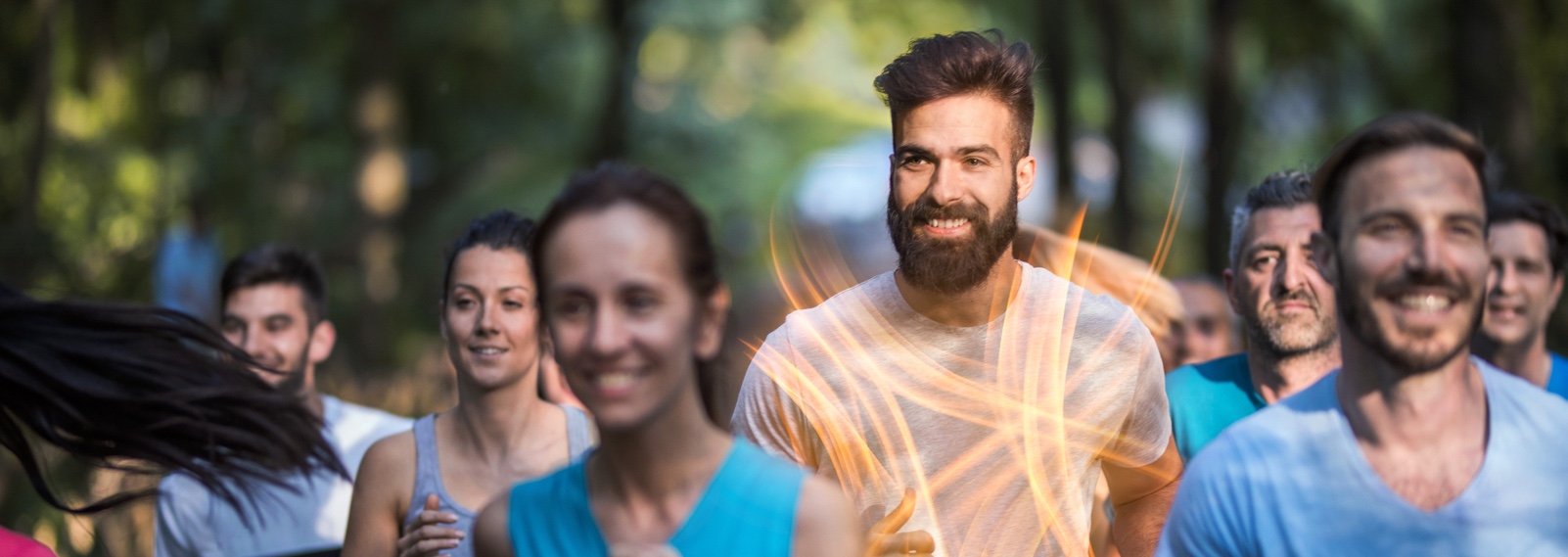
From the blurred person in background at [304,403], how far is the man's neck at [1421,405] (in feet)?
11.1

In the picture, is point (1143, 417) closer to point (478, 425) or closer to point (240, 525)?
point (478, 425)

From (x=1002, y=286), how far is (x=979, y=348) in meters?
0.18

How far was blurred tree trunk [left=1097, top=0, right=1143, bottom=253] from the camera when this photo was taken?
19.2 meters

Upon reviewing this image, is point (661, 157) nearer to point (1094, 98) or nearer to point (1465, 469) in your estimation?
point (1094, 98)

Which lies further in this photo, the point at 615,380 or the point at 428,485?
the point at 428,485

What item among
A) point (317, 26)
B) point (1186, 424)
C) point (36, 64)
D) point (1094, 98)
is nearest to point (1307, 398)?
point (1186, 424)

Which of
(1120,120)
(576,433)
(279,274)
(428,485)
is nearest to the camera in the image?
(428,485)

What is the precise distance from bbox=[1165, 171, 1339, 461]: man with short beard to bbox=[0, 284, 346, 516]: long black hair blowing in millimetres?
2826

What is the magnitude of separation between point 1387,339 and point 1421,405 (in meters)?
0.14

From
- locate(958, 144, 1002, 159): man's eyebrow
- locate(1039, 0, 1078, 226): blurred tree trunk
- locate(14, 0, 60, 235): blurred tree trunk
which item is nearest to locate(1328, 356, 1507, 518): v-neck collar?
locate(958, 144, 1002, 159): man's eyebrow

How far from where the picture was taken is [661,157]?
73.5 ft

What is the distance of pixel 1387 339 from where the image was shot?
3.01 meters

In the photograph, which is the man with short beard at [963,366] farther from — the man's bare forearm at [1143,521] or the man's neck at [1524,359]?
the man's neck at [1524,359]

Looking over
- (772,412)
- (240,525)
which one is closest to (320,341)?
(240,525)
